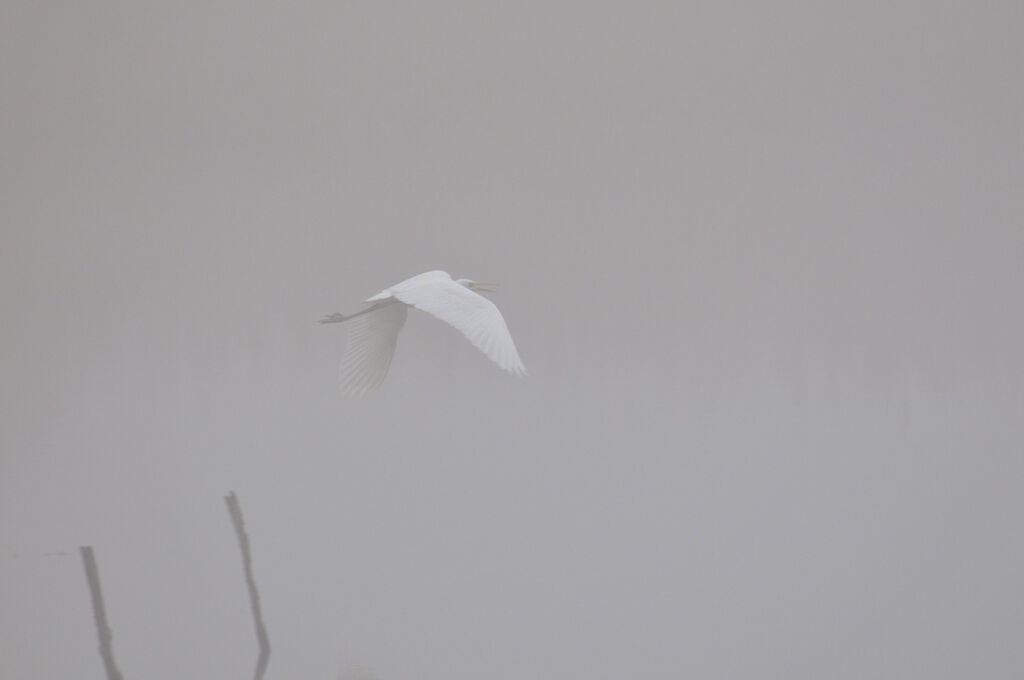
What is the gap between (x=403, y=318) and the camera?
3.28 meters

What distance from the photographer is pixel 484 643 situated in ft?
11.5

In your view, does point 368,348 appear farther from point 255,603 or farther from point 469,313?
point 255,603

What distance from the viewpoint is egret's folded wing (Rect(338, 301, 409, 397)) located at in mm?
3248

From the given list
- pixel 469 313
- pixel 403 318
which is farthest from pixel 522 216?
pixel 469 313

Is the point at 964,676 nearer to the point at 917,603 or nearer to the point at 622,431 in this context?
the point at 917,603

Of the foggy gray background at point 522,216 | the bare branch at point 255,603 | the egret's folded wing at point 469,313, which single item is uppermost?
the foggy gray background at point 522,216

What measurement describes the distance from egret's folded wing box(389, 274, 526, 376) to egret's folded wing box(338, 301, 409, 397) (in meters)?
0.23

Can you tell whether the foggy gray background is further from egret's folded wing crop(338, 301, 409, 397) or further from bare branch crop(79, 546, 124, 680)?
bare branch crop(79, 546, 124, 680)

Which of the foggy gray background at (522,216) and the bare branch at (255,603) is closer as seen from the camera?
the bare branch at (255,603)

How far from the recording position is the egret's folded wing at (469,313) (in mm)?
2664

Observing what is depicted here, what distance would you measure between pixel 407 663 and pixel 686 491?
1923mm

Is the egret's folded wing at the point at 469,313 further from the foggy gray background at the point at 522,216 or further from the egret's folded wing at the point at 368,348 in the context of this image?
the foggy gray background at the point at 522,216

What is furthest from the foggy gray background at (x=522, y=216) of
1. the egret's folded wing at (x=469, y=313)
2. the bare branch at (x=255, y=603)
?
the egret's folded wing at (x=469, y=313)

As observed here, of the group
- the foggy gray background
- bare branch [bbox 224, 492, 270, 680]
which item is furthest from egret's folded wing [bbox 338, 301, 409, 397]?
the foggy gray background
